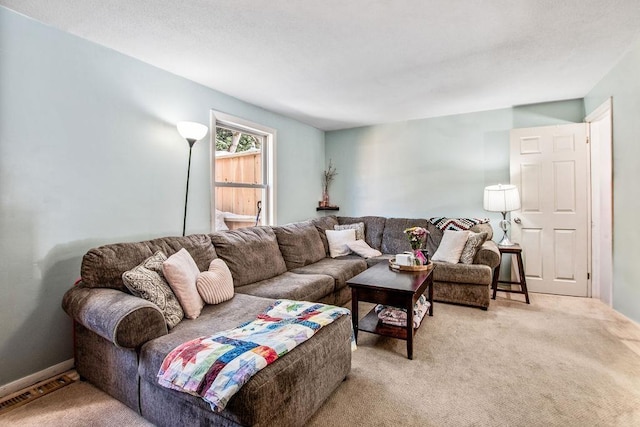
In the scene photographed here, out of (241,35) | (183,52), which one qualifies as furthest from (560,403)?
(183,52)

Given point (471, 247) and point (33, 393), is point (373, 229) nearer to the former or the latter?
point (471, 247)

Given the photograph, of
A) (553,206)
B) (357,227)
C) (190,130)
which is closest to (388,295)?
(357,227)

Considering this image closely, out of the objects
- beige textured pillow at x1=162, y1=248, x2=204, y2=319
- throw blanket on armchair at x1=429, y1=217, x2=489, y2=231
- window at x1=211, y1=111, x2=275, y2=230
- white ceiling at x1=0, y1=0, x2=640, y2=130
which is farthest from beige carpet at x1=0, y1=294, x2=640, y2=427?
white ceiling at x1=0, y1=0, x2=640, y2=130

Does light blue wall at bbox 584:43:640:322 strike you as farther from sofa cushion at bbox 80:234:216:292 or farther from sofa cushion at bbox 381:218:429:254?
sofa cushion at bbox 80:234:216:292

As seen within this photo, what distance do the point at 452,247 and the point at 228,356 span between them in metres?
2.91

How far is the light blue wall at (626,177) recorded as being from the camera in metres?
2.58

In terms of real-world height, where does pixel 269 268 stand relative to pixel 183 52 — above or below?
below

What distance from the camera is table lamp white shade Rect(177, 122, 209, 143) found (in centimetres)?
273

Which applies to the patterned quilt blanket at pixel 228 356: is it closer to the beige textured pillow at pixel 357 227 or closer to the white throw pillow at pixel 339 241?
the white throw pillow at pixel 339 241

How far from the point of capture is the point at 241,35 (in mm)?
2199

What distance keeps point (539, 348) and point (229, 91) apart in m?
→ 3.63

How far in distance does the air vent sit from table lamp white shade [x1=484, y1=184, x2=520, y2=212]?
4243 mm

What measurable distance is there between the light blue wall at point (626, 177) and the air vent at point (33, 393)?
14.5ft

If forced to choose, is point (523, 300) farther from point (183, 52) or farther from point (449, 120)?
point (183, 52)
